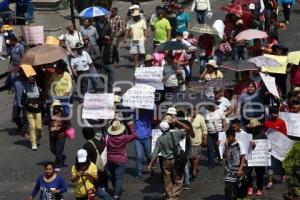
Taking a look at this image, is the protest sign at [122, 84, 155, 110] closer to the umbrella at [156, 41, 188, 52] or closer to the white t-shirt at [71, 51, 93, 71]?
the umbrella at [156, 41, 188, 52]

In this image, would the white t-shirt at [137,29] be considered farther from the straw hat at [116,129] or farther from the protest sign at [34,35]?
the straw hat at [116,129]

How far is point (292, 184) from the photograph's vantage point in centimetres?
981

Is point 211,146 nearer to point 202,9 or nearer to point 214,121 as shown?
point 214,121

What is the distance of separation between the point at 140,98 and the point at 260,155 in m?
2.95

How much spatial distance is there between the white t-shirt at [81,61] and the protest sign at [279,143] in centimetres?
709

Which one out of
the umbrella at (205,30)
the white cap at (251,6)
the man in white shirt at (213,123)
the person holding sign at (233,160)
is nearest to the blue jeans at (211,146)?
the man in white shirt at (213,123)

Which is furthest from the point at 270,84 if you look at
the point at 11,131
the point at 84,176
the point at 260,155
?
the point at 11,131

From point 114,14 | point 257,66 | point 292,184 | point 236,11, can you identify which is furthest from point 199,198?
point 114,14

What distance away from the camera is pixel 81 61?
20.9 m

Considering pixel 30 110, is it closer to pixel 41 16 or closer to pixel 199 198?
pixel 199 198

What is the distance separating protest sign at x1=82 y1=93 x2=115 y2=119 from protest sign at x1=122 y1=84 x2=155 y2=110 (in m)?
0.31

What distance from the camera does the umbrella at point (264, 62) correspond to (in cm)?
1784

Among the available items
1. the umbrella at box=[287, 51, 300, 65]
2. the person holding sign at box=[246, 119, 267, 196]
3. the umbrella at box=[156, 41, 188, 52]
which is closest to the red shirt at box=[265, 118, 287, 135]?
the person holding sign at box=[246, 119, 267, 196]

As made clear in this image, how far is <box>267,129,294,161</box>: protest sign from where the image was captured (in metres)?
14.9
